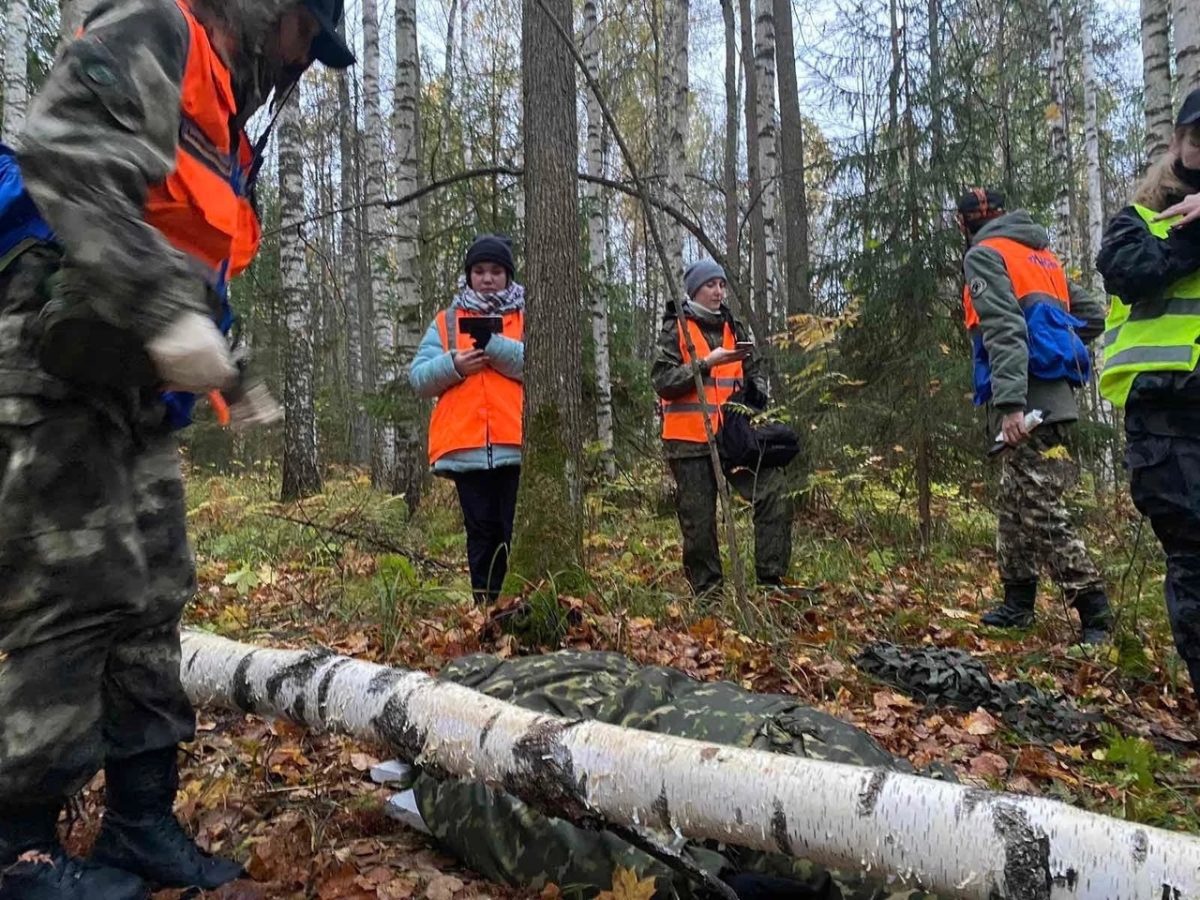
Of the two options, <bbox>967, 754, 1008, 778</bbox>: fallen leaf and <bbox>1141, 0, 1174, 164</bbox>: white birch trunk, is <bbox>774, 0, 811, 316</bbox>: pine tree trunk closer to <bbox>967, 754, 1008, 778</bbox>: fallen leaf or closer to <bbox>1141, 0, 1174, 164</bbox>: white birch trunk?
<bbox>1141, 0, 1174, 164</bbox>: white birch trunk

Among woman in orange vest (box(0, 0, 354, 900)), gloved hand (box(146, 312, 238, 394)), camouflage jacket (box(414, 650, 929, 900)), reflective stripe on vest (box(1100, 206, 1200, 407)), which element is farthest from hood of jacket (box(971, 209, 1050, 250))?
gloved hand (box(146, 312, 238, 394))

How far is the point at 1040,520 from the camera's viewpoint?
462cm

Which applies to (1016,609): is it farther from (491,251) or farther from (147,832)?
(147,832)

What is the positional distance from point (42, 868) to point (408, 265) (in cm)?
841

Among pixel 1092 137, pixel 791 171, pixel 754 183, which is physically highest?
pixel 1092 137

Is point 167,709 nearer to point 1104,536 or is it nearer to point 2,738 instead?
point 2,738

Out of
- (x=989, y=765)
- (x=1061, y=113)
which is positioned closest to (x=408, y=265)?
(x=989, y=765)

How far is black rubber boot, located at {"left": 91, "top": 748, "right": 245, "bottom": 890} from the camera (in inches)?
80.7

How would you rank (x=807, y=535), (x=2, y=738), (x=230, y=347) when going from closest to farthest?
(x=2, y=738)
(x=230, y=347)
(x=807, y=535)

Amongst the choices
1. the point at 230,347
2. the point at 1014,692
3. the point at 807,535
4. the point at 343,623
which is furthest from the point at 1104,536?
the point at 230,347

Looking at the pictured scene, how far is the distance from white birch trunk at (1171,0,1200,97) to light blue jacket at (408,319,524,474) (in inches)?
171

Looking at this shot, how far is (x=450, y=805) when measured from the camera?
2393 millimetres

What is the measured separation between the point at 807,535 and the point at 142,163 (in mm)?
6808

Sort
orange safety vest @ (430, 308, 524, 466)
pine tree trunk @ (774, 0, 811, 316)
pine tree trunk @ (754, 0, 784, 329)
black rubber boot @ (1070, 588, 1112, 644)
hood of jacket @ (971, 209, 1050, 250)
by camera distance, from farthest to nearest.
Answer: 1. pine tree trunk @ (754, 0, 784, 329)
2. pine tree trunk @ (774, 0, 811, 316)
3. hood of jacket @ (971, 209, 1050, 250)
4. orange safety vest @ (430, 308, 524, 466)
5. black rubber boot @ (1070, 588, 1112, 644)
